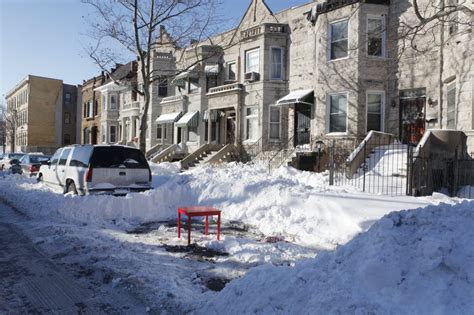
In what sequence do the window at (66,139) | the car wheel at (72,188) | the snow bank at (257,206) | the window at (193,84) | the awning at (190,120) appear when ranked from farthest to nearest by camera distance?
the window at (66,139) → the window at (193,84) → the awning at (190,120) → the car wheel at (72,188) → the snow bank at (257,206)

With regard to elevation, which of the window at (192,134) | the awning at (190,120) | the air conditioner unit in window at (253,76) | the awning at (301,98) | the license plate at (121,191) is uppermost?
the air conditioner unit in window at (253,76)

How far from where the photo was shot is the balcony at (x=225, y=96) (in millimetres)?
26031

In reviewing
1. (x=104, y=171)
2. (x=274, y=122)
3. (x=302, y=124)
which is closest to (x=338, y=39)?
(x=302, y=124)

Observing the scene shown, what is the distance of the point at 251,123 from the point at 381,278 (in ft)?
71.9

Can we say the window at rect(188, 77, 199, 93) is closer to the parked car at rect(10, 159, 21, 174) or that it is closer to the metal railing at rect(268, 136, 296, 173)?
the metal railing at rect(268, 136, 296, 173)

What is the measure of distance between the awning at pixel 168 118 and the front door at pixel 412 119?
1712 cm

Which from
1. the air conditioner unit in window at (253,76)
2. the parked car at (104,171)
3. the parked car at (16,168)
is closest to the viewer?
the parked car at (104,171)

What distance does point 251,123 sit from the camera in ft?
84.6

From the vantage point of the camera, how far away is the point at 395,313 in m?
3.70

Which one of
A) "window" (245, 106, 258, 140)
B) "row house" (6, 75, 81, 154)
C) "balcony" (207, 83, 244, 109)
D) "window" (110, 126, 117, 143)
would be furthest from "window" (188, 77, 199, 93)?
"row house" (6, 75, 81, 154)

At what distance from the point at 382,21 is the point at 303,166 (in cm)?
794

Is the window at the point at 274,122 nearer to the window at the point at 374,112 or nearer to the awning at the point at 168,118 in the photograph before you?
the window at the point at 374,112

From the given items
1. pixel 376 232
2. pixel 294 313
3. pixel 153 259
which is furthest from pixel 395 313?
pixel 153 259

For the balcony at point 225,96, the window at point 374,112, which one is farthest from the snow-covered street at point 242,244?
the balcony at point 225,96
